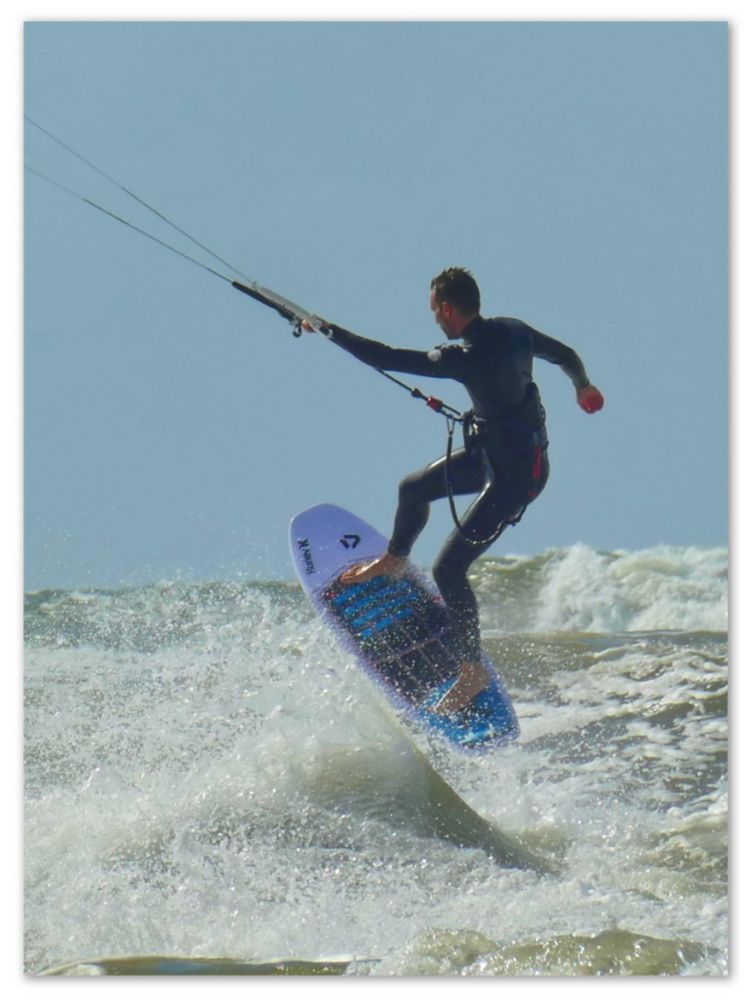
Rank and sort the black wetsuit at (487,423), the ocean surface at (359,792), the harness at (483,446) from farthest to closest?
the harness at (483,446) < the black wetsuit at (487,423) < the ocean surface at (359,792)

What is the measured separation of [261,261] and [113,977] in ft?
5.75

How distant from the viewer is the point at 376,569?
3797 millimetres

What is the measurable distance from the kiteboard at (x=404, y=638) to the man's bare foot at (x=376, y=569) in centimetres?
2

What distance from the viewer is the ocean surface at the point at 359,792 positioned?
9.34 ft

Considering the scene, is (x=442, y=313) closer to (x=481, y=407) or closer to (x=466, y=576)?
(x=481, y=407)

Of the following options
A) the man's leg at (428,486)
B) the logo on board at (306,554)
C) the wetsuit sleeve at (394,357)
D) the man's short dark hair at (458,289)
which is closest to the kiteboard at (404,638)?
the logo on board at (306,554)

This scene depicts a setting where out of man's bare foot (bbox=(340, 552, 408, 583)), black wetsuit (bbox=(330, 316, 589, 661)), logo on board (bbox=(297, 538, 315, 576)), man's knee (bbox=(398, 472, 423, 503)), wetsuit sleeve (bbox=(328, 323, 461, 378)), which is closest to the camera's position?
wetsuit sleeve (bbox=(328, 323, 461, 378))

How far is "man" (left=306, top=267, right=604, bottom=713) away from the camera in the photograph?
125 inches

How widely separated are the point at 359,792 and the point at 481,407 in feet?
3.73

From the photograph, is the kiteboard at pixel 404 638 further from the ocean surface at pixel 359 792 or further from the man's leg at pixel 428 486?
the man's leg at pixel 428 486

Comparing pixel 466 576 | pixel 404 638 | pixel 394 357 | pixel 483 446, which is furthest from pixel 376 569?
pixel 394 357

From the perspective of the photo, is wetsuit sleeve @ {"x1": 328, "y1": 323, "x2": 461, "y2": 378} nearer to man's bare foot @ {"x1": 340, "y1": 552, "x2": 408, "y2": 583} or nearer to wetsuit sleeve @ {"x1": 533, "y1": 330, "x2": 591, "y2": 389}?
wetsuit sleeve @ {"x1": 533, "y1": 330, "x2": 591, "y2": 389}

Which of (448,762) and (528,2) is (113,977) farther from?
(528,2)

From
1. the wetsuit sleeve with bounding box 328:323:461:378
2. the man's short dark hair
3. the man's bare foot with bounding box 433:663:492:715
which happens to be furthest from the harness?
the man's bare foot with bounding box 433:663:492:715
